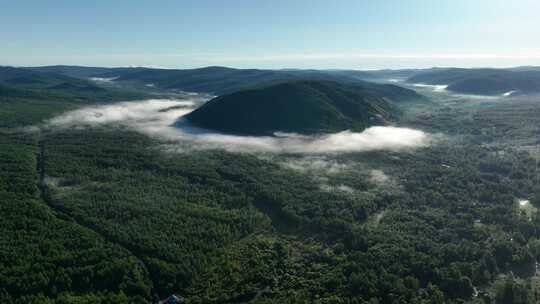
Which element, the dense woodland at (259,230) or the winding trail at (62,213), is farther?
the winding trail at (62,213)

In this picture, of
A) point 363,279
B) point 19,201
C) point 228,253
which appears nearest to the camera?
point 363,279

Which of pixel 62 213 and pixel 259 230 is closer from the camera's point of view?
pixel 62 213

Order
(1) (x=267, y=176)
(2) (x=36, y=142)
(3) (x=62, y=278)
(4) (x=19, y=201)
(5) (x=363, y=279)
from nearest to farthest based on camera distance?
(3) (x=62, y=278), (5) (x=363, y=279), (4) (x=19, y=201), (1) (x=267, y=176), (2) (x=36, y=142)

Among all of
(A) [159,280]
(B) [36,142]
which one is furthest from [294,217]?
(B) [36,142]

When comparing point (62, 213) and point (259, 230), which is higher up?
point (62, 213)

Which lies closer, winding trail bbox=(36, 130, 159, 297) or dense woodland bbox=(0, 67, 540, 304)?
dense woodland bbox=(0, 67, 540, 304)

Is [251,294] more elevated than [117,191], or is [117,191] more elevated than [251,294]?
[117,191]

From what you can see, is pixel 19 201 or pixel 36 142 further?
pixel 36 142

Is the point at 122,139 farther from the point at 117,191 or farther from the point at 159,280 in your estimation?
the point at 159,280
